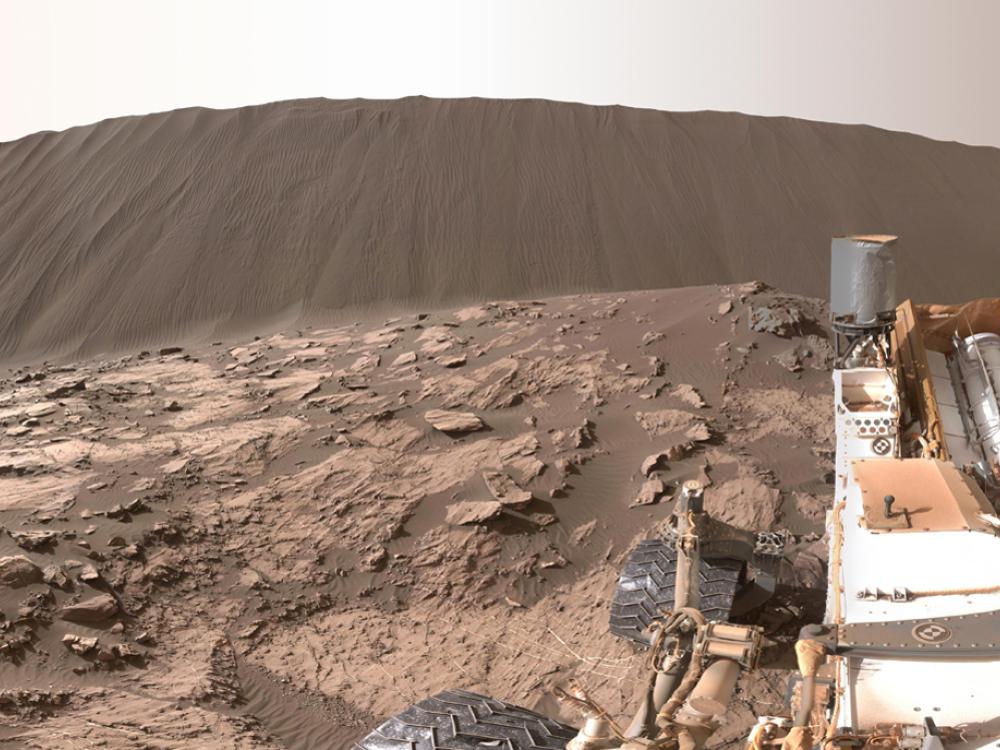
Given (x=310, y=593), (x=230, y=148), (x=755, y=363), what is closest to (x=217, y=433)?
(x=310, y=593)

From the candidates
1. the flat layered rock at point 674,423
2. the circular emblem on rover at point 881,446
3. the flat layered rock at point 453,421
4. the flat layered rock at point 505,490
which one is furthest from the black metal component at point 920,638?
the flat layered rock at point 453,421

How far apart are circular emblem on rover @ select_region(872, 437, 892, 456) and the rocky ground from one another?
2.25 metres

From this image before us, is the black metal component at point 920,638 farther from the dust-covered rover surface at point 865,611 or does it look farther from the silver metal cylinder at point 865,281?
the silver metal cylinder at point 865,281

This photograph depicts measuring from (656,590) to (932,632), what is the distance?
12.7 feet

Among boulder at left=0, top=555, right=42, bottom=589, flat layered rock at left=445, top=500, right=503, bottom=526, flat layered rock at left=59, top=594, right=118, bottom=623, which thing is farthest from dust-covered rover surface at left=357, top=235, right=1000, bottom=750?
boulder at left=0, top=555, right=42, bottom=589

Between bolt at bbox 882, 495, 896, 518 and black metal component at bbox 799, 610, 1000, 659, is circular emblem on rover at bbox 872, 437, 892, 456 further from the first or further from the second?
black metal component at bbox 799, 610, 1000, 659

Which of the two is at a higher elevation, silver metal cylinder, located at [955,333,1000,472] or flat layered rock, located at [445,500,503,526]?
silver metal cylinder, located at [955,333,1000,472]

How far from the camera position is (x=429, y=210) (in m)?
30.9

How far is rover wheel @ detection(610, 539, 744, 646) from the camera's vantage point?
8414 mm

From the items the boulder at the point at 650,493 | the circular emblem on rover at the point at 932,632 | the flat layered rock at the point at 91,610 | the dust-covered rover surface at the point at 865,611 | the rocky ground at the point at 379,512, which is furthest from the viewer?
the boulder at the point at 650,493

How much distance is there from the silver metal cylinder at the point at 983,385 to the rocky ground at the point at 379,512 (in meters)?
2.08

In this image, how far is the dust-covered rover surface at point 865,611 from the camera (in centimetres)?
461

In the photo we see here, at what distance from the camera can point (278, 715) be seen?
8.91 metres

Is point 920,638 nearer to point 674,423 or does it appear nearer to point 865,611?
point 865,611
